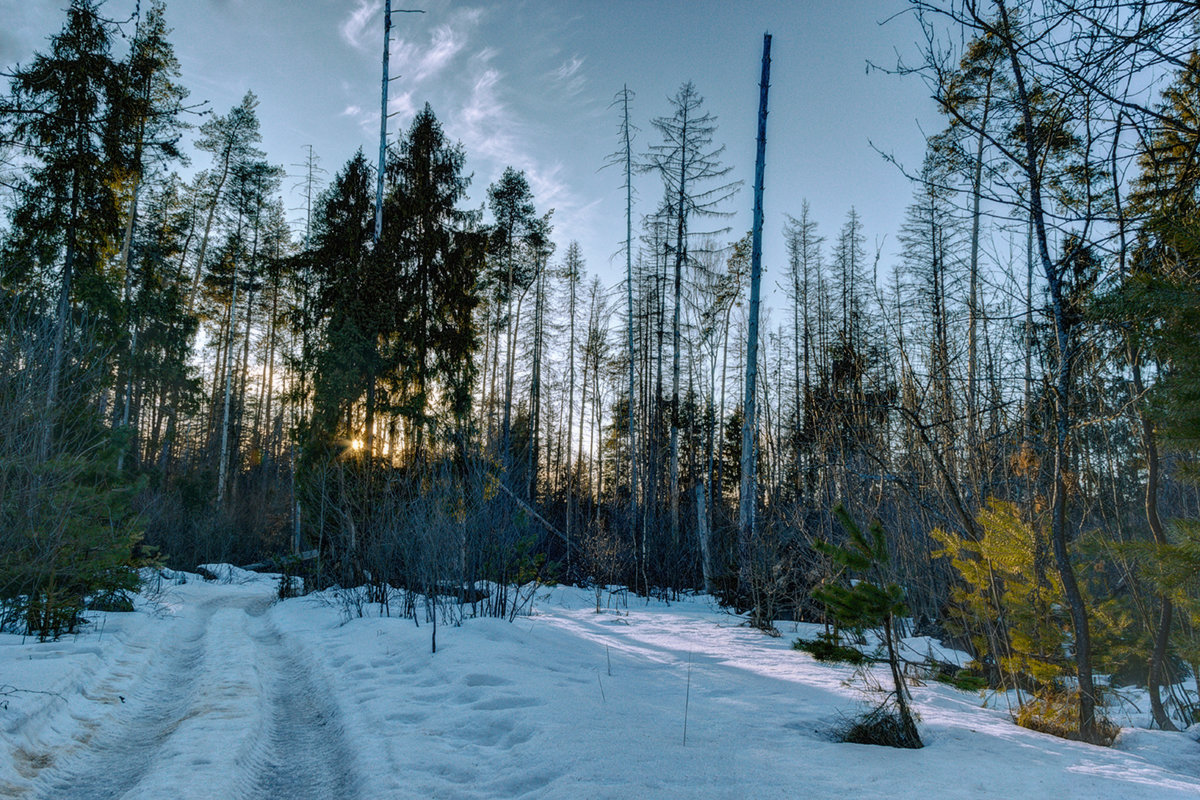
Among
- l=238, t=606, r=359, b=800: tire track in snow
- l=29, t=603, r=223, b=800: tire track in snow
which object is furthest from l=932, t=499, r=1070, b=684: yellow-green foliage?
l=29, t=603, r=223, b=800: tire track in snow

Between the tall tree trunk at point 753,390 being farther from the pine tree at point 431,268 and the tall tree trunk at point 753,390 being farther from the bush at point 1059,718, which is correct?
the pine tree at point 431,268

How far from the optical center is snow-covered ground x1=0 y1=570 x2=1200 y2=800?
106 inches

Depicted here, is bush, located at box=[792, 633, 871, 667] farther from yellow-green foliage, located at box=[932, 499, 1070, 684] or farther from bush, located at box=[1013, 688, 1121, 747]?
yellow-green foliage, located at box=[932, 499, 1070, 684]

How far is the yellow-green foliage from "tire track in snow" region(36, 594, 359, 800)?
4246mm

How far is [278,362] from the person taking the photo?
2850cm

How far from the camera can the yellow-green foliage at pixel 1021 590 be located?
405 centimetres

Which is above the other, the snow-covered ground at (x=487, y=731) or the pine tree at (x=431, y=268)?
the pine tree at (x=431, y=268)

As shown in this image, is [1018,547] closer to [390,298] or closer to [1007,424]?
[1007,424]

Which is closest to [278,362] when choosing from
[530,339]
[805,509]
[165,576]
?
[530,339]

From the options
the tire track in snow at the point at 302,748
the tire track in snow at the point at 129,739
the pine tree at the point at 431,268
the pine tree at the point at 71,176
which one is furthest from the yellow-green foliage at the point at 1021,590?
the pine tree at the point at 71,176

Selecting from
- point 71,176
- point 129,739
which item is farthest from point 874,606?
point 71,176

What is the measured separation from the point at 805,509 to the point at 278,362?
89.6ft

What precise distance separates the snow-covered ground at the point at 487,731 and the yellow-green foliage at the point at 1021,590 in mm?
474

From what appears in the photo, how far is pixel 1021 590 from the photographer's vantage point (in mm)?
4172
